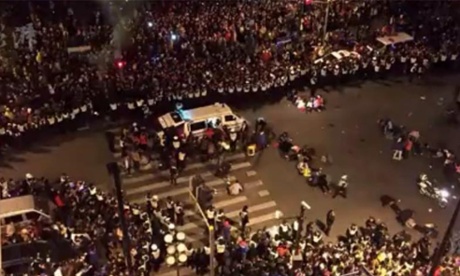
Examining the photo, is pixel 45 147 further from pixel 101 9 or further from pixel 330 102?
pixel 330 102

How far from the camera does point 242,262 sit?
2308 cm

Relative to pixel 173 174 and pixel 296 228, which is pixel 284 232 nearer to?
pixel 296 228

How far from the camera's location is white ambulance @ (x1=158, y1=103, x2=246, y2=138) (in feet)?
94.5

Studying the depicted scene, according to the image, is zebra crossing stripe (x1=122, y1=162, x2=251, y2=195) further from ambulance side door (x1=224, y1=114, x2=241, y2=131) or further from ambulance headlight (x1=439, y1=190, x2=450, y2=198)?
ambulance headlight (x1=439, y1=190, x2=450, y2=198)

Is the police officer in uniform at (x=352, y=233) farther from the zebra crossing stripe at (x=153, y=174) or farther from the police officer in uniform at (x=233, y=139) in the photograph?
the police officer in uniform at (x=233, y=139)

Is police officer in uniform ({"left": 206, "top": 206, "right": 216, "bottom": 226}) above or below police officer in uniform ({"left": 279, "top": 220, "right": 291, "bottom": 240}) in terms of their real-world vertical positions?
above

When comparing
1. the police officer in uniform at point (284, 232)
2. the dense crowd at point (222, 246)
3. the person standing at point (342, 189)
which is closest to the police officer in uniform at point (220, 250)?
the dense crowd at point (222, 246)

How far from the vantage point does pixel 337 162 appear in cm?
2939

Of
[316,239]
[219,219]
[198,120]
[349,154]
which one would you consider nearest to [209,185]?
[198,120]

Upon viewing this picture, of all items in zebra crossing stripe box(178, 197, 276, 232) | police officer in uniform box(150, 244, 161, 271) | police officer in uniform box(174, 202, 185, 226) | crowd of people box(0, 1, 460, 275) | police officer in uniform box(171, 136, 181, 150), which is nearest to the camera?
crowd of people box(0, 1, 460, 275)

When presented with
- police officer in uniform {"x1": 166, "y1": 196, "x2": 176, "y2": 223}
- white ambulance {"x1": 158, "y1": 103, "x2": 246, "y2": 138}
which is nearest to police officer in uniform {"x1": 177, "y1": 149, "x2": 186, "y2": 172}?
white ambulance {"x1": 158, "y1": 103, "x2": 246, "y2": 138}

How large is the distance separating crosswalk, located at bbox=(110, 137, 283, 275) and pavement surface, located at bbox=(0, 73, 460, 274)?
0.04 meters

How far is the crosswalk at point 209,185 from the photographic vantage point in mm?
26109

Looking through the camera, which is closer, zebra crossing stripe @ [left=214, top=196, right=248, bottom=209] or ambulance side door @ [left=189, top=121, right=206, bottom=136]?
zebra crossing stripe @ [left=214, top=196, right=248, bottom=209]
